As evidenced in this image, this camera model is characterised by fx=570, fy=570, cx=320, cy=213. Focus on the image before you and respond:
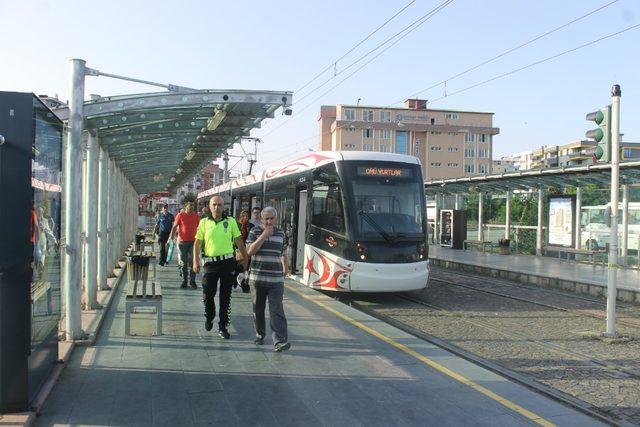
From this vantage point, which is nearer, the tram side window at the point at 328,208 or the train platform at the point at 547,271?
the tram side window at the point at 328,208

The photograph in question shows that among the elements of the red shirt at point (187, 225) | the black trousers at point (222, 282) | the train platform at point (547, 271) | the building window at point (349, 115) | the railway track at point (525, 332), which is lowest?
the railway track at point (525, 332)

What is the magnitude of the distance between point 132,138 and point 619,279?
1259 centimetres

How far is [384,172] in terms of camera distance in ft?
38.0

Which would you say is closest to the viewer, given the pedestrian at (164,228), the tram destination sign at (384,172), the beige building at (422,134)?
the tram destination sign at (384,172)

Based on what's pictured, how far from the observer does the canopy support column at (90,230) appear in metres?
8.16

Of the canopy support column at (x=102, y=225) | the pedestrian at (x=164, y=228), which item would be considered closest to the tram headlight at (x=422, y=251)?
the canopy support column at (x=102, y=225)

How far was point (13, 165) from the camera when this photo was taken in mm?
Answer: 4289

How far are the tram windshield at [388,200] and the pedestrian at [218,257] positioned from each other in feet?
12.9

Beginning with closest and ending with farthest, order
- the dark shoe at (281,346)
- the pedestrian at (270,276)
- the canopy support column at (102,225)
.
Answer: the dark shoe at (281,346) < the pedestrian at (270,276) < the canopy support column at (102,225)

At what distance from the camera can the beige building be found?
8438 centimetres

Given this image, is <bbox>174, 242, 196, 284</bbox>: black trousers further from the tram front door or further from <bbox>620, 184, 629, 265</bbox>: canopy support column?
<bbox>620, 184, 629, 265</bbox>: canopy support column

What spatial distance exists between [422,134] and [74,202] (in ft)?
276

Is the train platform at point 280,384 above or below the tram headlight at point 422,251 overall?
below

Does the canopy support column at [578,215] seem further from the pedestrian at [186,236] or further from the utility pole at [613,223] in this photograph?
the pedestrian at [186,236]
